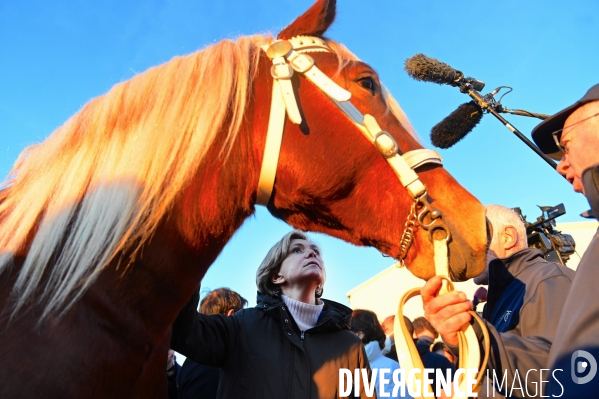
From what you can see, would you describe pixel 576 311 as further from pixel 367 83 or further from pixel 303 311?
pixel 303 311

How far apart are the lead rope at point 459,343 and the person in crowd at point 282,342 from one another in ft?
3.65

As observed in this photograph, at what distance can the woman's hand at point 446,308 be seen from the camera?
1.58 meters

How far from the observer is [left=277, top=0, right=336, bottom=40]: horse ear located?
207 cm

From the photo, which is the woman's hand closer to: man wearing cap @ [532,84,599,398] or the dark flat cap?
man wearing cap @ [532,84,599,398]

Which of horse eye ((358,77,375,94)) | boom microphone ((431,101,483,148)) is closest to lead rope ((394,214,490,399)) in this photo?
horse eye ((358,77,375,94))

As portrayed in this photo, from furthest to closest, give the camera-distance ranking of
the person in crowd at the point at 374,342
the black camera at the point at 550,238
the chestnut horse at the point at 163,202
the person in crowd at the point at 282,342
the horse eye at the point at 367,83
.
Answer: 1. the black camera at the point at 550,238
2. the person in crowd at the point at 374,342
3. the person in crowd at the point at 282,342
4. the horse eye at the point at 367,83
5. the chestnut horse at the point at 163,202

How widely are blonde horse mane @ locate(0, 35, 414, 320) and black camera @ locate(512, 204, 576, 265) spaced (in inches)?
137

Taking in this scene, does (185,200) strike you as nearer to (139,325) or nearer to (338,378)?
(139,325)

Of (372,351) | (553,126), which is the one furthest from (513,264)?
(372,351)

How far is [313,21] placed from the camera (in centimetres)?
208

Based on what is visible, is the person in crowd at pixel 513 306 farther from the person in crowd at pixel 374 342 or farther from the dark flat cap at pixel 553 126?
the person in crowd at pixel 374 342

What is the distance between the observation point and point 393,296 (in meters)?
23.5

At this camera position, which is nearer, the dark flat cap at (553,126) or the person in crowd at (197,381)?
the dark flat cap at (553,126)

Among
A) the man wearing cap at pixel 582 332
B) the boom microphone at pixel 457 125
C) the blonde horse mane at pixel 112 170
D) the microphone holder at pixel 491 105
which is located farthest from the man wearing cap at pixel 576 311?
the blonde horse mane at pixel 112 170
